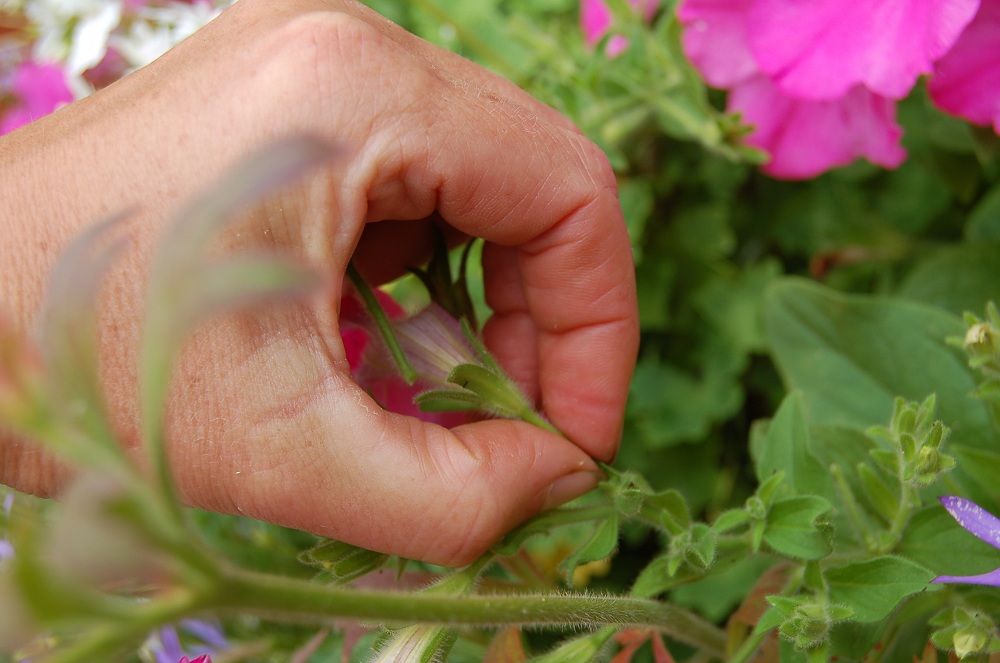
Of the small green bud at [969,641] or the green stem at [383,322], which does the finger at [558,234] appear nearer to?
the green stem at [383,322]

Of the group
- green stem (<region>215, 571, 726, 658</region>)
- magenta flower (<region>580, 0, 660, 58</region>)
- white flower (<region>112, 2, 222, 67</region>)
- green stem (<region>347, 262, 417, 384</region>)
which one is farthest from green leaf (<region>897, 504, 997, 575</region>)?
white flower (<region>112, 2, 222, 67</region>)

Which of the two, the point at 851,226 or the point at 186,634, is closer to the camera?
the point at 186,634

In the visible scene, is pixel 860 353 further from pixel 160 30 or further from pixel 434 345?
pixel 160 30

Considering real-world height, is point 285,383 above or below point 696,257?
above

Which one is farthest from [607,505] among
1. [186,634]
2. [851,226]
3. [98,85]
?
[98,85]

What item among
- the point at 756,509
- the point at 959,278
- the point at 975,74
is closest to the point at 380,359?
the point at 756,509

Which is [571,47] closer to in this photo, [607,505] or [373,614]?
[607,505]

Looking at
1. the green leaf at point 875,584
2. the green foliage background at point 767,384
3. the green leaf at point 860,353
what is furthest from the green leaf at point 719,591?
the green leaf at point 875,584

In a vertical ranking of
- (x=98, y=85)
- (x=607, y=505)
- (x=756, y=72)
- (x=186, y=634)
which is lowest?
(x=186, y=634)
